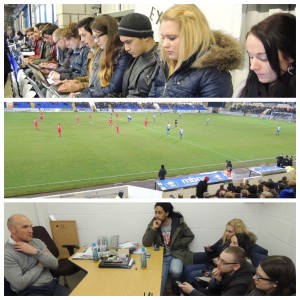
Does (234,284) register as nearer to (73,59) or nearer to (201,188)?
(201,188)

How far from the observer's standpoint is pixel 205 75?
64.1 inches

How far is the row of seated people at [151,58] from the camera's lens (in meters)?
1.60

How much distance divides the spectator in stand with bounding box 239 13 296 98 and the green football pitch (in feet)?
0.72

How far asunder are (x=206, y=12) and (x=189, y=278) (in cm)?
186

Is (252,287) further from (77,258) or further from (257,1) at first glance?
(257,1)

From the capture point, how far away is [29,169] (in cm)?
179

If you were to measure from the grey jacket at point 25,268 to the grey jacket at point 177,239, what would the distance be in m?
0.78

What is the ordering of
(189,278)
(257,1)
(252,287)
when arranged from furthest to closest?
(189,278)
(252,287)
(257,1)

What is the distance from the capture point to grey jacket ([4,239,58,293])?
2.08m

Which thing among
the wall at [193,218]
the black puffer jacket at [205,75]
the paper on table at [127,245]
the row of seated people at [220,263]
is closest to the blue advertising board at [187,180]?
the black puffer jacket at [205,75]

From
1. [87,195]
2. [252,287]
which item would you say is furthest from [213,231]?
[87,195]

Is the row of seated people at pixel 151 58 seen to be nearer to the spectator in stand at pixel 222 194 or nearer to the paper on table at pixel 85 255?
the spectator in stand at pixel 222 194

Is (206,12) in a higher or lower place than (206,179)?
higher

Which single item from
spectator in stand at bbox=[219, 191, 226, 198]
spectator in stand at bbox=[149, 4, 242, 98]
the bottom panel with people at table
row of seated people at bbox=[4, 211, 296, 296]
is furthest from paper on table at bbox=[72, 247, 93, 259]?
spectator in stand at bbox=[149, 4, 242, 98]
